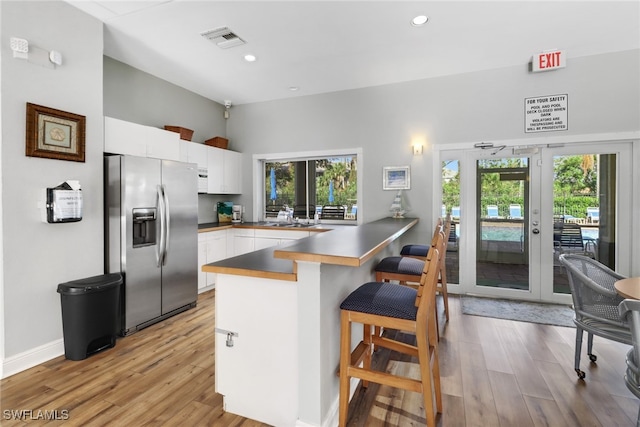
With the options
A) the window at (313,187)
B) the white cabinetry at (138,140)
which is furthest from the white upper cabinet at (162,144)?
the window at (313,187)

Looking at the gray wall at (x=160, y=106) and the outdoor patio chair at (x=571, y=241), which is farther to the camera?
the outdoor patio chair at (x=571, y=241)

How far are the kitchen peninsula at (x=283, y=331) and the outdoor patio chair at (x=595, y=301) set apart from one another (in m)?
1.48

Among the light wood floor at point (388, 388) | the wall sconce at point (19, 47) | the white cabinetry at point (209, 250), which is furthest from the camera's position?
the white cabinetry at point (209, 250)

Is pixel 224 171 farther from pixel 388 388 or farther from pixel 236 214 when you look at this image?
pixel 388 388

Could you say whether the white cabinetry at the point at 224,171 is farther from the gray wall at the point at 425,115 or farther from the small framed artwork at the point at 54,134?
the small framed artwork at the point at 54,134

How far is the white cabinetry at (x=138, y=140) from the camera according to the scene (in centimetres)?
312

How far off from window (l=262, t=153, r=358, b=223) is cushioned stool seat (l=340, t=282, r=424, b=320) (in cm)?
321

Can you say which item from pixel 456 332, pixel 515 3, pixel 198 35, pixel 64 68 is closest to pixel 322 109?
pixel 198 35

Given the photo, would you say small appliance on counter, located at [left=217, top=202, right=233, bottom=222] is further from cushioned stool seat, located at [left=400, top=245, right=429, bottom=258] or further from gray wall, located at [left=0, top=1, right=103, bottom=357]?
cushioned stool seat, located at [left=400, top=245, right=429, bottom=258]

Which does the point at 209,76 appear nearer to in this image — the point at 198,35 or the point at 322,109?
the point at 198,35

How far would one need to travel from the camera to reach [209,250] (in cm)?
440

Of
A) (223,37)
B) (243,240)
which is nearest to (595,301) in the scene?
(223,37)

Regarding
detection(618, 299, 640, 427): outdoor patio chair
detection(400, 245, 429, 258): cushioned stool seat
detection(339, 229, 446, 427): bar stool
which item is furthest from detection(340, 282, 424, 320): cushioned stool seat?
detection(400, 245, 429, 258): cushioned stool seat

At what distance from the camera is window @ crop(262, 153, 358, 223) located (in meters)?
5.08
